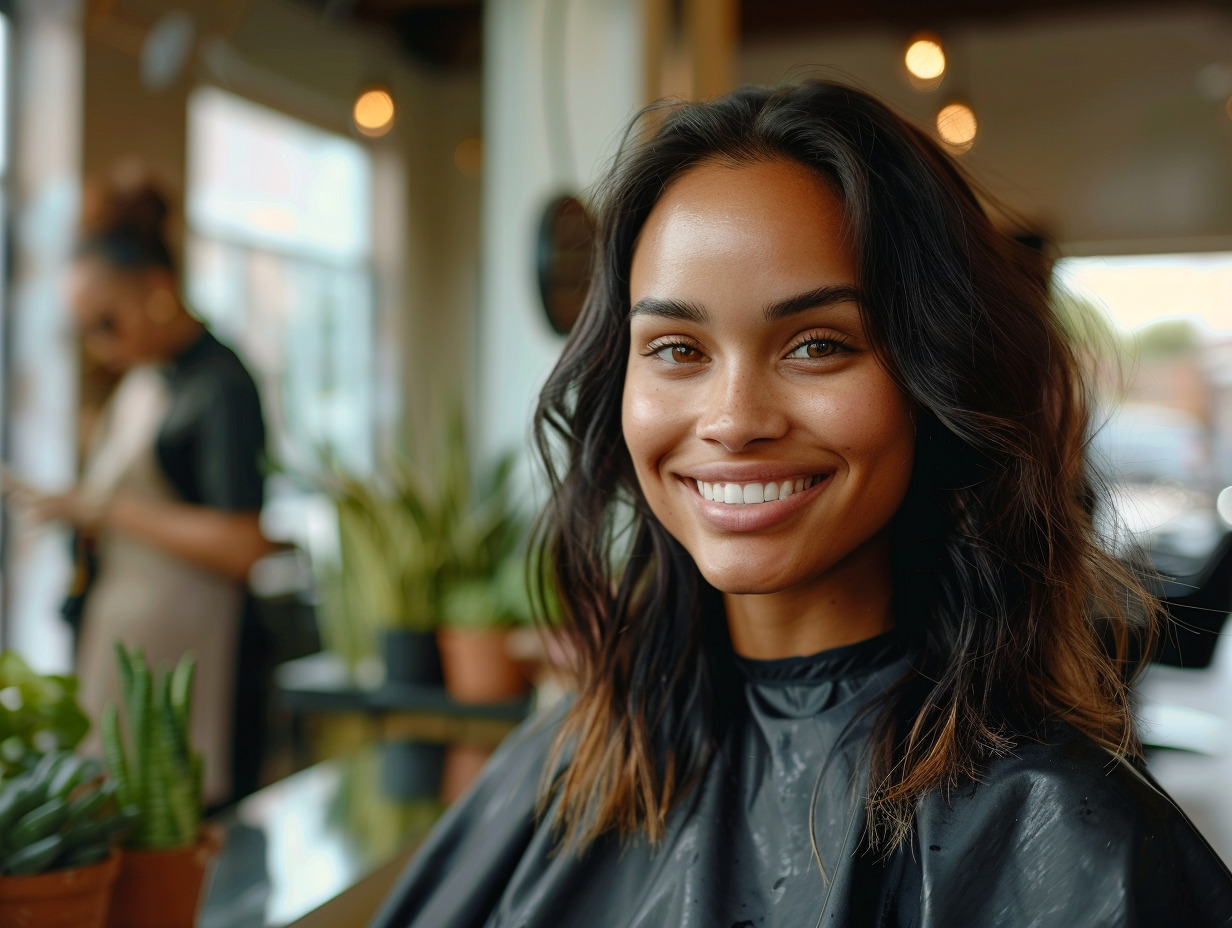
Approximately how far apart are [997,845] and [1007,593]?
21cm

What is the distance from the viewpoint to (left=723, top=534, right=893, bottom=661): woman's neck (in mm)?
948

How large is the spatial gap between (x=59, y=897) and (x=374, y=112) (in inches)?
64.9

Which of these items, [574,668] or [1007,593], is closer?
[1007,593]

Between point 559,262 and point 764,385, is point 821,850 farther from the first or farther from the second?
point 559,262

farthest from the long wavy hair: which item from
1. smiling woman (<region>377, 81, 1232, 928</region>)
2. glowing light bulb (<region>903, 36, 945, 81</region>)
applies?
glowing light bulb (<region>903, 36, 945, 81</region>)

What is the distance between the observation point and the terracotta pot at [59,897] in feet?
3.03

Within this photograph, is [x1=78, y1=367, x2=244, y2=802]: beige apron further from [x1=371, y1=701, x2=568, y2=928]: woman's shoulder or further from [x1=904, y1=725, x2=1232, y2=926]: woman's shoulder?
[x1=904, y1=725, x2=1232, y2=926]: woman's shoulder

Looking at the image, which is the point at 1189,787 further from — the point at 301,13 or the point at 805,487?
the point at 301,13

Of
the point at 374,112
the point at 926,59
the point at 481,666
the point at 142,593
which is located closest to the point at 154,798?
the point at 142,593

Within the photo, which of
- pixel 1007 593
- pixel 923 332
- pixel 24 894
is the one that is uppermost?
pixel 923 332

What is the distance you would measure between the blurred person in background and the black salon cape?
2.09 feet

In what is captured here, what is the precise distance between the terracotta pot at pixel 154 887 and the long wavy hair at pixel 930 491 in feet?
1.22

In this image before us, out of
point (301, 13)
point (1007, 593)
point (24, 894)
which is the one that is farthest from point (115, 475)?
point (1007, 593)

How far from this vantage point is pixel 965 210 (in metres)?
0.89
